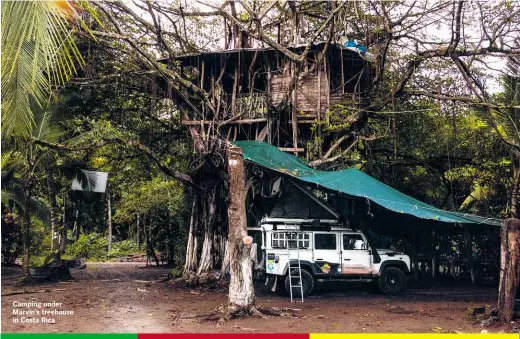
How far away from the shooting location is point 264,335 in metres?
7.30

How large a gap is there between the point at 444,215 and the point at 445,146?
5313 millimetres

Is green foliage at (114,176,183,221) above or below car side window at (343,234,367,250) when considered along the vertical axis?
above

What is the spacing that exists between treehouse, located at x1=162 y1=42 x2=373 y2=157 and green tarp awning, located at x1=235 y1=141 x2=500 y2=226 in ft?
7.25

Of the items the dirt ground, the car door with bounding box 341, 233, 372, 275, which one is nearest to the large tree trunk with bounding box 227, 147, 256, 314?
the dirt ground

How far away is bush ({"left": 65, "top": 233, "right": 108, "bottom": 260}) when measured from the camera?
79.7 ft

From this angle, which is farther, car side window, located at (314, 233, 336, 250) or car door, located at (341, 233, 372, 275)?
car door, located at (341, 233, 372, 275)

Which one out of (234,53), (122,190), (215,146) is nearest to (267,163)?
(215,146)

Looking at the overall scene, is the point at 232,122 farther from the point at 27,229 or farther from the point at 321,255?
the point at 27,229

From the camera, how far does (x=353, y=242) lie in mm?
12734

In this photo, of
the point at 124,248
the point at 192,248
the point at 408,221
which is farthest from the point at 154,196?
the point at 124,248

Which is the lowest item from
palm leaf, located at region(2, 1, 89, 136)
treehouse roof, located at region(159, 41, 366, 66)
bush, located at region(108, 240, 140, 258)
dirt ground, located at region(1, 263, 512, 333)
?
dirt ground, located at region(1, 263, 512, 333)

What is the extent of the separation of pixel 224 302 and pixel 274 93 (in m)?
6.40

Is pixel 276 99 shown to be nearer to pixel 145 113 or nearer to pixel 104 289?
pixel 145 113

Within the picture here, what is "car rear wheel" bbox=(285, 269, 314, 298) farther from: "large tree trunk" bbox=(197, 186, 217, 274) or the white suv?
"large tree trunk" bbox=(197, 186, 217, 274)
